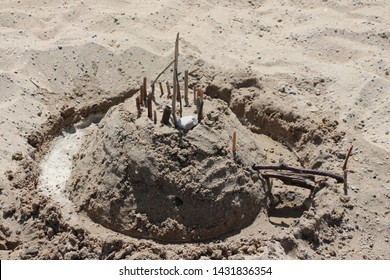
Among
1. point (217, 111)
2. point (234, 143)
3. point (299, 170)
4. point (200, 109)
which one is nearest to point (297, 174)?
point (299, 170)

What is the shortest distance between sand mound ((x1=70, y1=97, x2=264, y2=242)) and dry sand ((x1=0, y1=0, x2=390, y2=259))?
0.02 m

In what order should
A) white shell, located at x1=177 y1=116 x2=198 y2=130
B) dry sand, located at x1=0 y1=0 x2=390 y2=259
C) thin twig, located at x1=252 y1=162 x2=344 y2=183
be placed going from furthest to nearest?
thin twig, located at x1=252 y1=162 x2=344 y2=183
white shell, located at x1=177 y1=116 x2=198 y2=130
dry sand, located at x1=0 y1=0 x2=390 y2=259

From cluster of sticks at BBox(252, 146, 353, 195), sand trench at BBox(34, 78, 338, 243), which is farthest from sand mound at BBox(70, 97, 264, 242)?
cluster of sticks at BBox(252, 146, 353, 195)

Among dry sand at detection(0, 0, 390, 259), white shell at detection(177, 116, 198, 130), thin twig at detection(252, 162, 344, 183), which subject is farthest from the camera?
thin twig at detection(252, 162, 344, 183)

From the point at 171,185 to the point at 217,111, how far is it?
0.65m

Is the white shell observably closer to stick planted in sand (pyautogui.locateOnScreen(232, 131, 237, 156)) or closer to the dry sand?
the dry sand

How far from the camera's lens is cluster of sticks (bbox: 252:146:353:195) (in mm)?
4047

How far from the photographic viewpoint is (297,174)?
4.16 m

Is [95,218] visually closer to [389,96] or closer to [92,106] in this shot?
[92,106]

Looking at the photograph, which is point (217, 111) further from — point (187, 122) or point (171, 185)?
point (171, 185)

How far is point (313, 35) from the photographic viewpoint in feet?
18.8

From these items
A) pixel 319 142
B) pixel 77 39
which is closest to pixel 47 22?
pixel 77 39

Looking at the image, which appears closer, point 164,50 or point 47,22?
point 164,50

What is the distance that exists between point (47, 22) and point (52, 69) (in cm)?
84
